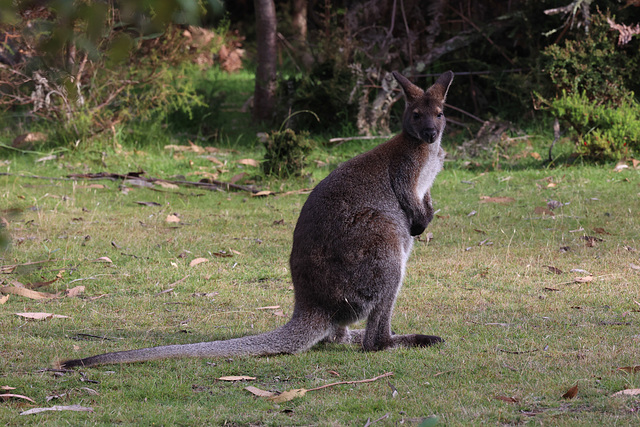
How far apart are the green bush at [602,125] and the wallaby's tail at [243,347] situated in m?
7.17

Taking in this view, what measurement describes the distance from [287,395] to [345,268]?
91cm

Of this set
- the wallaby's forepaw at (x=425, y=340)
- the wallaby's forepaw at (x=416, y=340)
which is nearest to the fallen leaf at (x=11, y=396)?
the wallaby's forepaw at (x=416, y=340)

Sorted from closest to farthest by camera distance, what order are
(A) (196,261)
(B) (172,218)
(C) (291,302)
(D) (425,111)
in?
(D) (425,111) → (C) (291,302) → (A) (196,261) → (B) (172,218)

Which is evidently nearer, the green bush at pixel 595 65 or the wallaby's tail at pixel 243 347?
the wallaby's tail at pixel 243 347

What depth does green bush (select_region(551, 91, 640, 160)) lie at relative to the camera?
10125 mm

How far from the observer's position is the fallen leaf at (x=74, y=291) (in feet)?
18.8

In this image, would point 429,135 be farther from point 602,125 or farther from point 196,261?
point 602,125

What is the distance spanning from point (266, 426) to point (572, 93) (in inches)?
350

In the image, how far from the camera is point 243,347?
4.17 meters

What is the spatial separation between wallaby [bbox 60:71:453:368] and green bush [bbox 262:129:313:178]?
5.16 metres

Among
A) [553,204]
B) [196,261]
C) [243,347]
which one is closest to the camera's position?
[243,347]

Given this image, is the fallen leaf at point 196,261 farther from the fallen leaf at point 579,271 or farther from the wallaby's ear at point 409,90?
the fallen leaf at point 579,271

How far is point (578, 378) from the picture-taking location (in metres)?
3.78

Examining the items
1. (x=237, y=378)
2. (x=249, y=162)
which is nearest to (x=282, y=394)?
(x=237, y=378)
